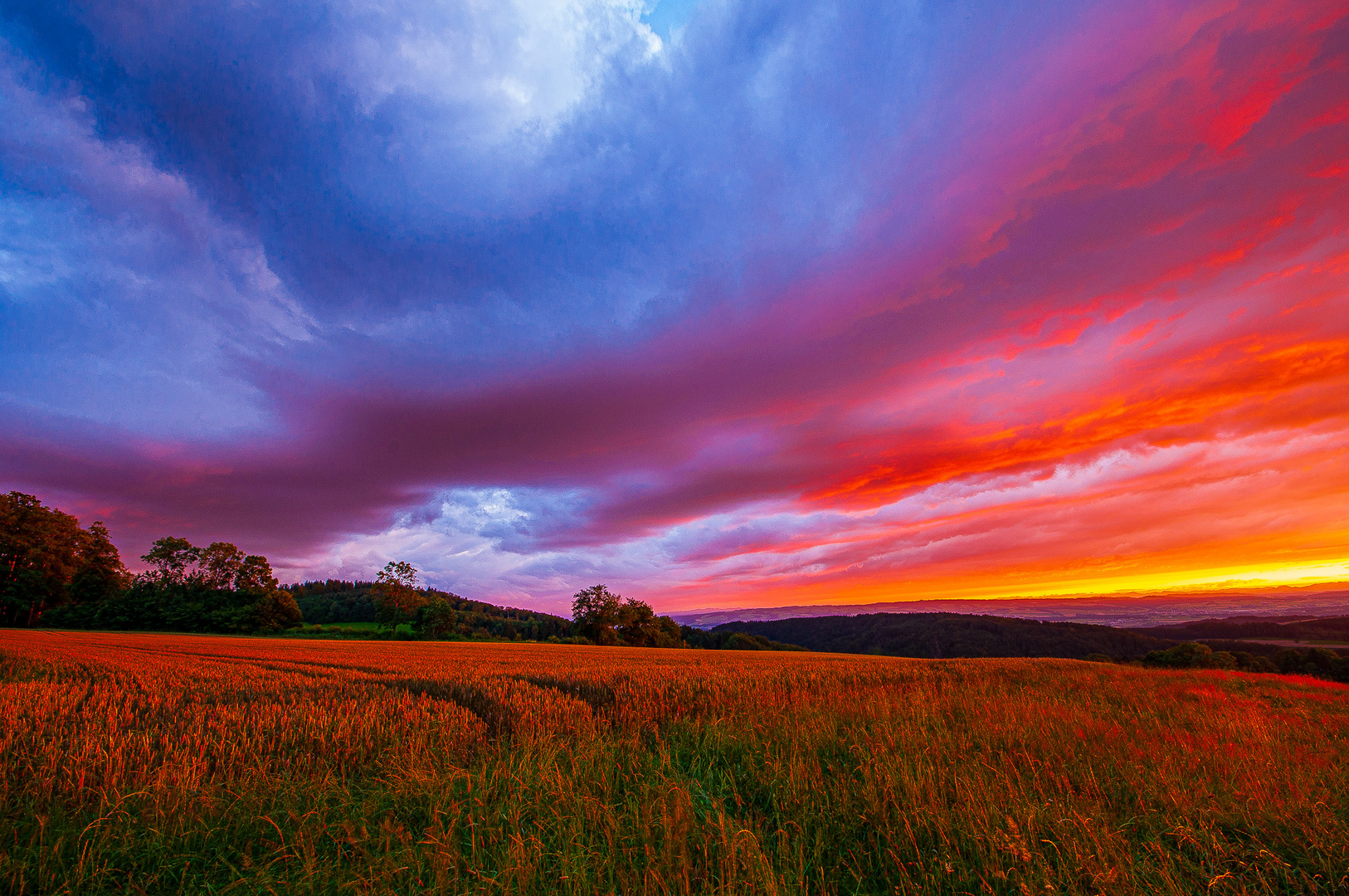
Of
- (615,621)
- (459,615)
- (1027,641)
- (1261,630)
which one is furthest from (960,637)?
(459,615)

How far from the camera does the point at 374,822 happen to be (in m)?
4.44

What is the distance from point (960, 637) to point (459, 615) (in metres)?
106

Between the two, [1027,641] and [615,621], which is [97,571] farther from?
[1027,641]

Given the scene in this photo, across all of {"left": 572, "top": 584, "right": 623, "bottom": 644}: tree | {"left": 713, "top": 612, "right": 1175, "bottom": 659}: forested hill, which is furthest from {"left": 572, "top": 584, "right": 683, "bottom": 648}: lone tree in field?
{"left": 713, "top": 612, "right": 1175, "bottom": 659}: forested hill

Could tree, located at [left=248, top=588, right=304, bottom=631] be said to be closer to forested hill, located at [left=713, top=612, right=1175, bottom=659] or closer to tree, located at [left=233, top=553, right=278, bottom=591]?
tree, located at [left=233, top=553, right=278, bottom=591]

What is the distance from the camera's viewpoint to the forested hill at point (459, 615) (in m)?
92.1

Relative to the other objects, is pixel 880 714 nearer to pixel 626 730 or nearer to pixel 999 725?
pixel 999 725

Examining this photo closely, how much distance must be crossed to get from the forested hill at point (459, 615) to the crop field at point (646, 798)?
89.7 metres

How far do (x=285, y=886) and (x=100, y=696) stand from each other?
33.1 ft

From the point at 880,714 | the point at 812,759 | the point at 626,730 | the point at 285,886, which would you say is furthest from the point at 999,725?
the point at 285,886

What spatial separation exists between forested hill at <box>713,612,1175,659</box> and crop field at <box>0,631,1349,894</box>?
73953mm

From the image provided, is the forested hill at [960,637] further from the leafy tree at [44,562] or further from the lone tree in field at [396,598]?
the leafy tree at [44,562]

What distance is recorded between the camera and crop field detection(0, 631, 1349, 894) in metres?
3.54

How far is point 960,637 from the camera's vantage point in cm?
10769
